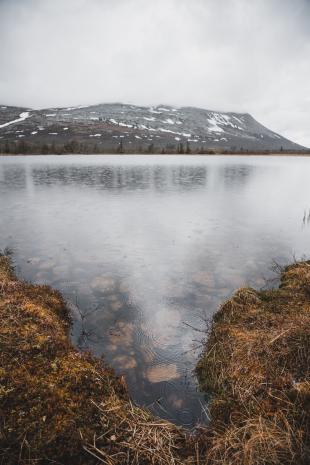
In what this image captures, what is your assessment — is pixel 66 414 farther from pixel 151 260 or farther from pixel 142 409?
pixel 151 260

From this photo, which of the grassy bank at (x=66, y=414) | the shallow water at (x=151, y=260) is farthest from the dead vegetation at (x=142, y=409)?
the shallow water at (x=151, y=260)

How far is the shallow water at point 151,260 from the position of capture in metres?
6.32

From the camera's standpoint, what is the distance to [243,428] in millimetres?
3986

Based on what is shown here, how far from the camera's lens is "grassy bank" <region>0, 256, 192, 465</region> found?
11.8 feet

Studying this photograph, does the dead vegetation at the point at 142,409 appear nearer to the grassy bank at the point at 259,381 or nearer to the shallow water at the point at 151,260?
the grassy bank at the point at 259,381

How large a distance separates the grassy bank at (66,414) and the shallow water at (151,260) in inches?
39.9

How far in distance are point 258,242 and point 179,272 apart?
520 centimetres

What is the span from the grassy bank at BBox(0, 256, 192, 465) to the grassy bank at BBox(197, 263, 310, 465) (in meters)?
0.70

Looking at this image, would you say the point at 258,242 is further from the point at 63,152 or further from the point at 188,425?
the point at 63,152

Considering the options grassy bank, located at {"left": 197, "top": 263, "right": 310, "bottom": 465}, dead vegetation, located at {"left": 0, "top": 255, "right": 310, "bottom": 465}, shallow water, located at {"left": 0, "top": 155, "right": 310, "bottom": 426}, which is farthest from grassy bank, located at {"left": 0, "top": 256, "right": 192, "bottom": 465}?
shallow water, located at {"left": 0, "top": 155, "right": 310, "bottom": 426}

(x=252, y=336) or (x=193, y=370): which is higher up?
(x=252, y=336)

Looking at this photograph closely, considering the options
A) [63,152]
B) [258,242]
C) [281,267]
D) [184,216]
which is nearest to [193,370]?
[281,267]

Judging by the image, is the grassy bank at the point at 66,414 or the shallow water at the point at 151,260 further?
the shallow water at the point at 151,260

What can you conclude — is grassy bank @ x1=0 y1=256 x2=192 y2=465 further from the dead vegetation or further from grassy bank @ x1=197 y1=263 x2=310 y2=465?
grassy bank @ x1=197 y1=263 x2=310 y2=465
